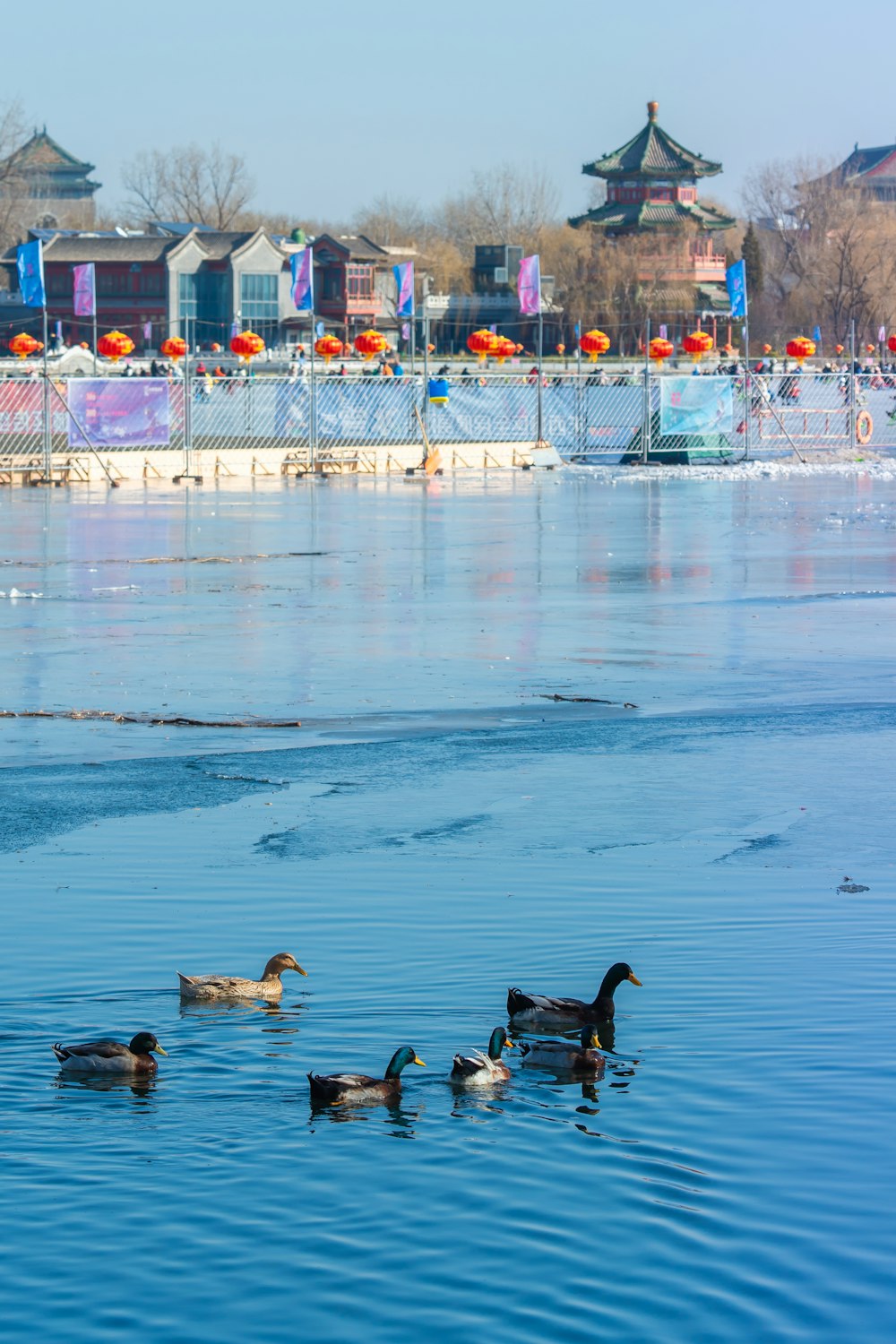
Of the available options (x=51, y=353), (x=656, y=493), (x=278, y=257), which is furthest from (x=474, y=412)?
(x=278, y=257)

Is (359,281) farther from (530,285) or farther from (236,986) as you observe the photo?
(236,986)

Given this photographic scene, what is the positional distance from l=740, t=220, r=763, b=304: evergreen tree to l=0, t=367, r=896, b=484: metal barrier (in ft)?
233

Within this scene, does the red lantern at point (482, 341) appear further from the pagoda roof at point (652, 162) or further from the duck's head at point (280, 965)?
the pagoda roof at point (652, 162)

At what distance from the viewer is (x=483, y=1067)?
678 centimetres

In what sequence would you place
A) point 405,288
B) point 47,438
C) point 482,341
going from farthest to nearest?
point 405,288 → point 482,341 → point 47,438

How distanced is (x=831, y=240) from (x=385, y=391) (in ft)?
240

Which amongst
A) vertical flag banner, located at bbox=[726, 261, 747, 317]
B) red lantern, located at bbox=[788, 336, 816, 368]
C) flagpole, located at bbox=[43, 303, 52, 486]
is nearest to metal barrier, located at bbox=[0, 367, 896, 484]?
flagpole, located at bbox=[43, 303, 52, 486]

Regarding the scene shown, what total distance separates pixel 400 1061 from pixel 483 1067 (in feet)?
0.94

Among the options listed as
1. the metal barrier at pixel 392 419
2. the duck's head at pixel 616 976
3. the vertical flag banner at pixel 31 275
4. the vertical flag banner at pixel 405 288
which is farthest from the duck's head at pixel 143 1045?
the vertical flag banner at pixel 405 288

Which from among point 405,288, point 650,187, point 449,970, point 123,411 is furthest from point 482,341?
point 650,187

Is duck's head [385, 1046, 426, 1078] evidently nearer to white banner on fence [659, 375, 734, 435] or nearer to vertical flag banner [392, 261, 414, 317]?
white banner on fence [659, 375, 734, 435]

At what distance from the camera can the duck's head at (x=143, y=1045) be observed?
6801 millimetres

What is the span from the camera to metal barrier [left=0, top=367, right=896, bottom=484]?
144 feet

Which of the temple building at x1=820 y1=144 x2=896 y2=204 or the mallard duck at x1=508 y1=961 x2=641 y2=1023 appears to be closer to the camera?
the mallard duck at x1=508 y1=961 x2=641 y2=1023
